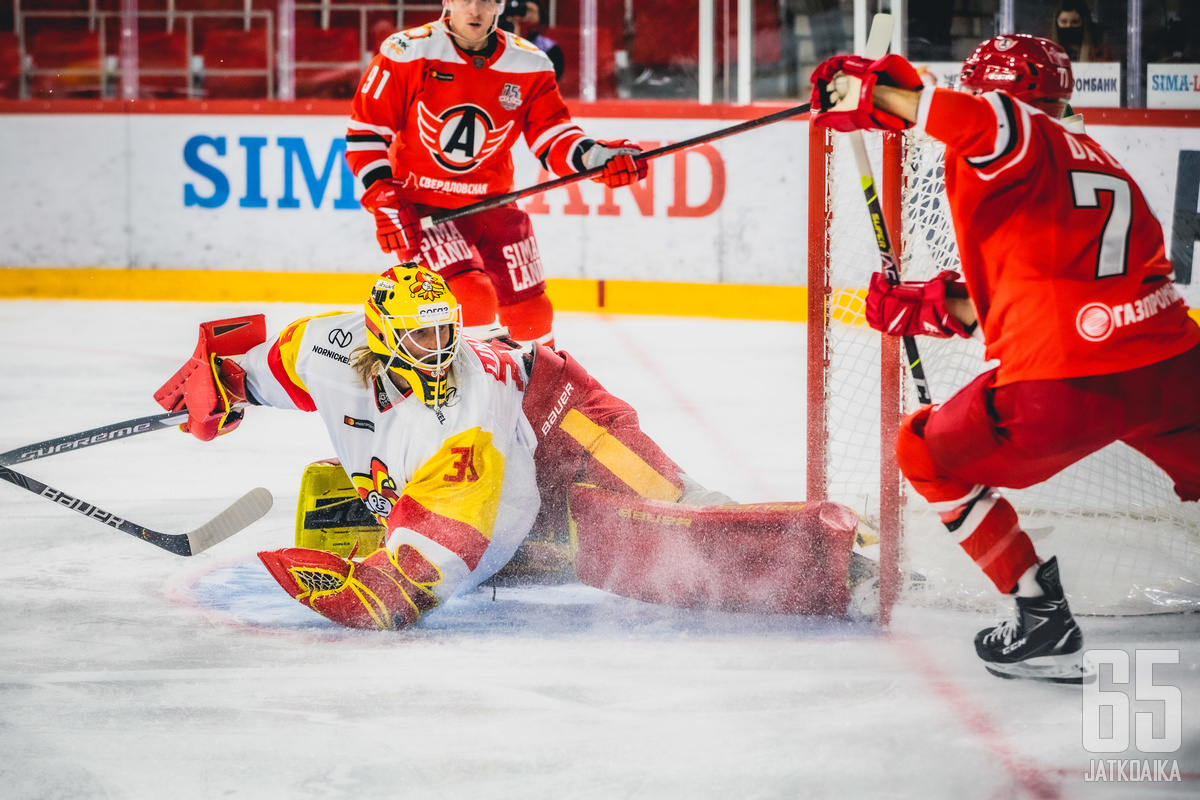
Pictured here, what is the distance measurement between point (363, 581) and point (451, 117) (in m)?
1.72

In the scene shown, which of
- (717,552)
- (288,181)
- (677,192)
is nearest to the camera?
(717,552)

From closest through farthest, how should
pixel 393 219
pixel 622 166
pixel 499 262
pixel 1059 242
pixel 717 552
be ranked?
pixel 1059 242, pixel 717 552, pixel 622 166, pixel 393 219, pixel 499 262

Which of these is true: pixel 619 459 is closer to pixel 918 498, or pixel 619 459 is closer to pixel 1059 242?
pixel 918 498

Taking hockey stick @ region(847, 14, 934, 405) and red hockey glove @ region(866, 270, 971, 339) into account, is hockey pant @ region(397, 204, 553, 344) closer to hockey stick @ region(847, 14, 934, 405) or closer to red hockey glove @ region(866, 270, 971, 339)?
hockey stick @ region(847, 14, 934, 405)

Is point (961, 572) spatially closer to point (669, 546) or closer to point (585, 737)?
point (669, 546)

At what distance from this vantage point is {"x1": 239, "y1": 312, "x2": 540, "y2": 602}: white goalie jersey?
2.62 meters

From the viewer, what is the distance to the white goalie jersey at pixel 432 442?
2.62m

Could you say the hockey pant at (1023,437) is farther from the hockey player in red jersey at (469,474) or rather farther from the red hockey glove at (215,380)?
the red hockey glove at (215,380)

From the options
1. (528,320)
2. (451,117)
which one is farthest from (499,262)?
(451,117)

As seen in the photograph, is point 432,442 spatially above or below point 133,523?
above

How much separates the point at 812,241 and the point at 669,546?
69cm

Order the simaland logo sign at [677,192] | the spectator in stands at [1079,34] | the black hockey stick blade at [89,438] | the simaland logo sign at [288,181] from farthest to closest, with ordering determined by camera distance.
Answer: the simaland logo sign at [288,181], the simaland logo sign at [677,192], the spectator in stands at [1079,34], the black hockey stick blade at [89,438]

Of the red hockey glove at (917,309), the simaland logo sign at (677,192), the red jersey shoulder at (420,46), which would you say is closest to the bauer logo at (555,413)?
the red hockey glove at (917,309)

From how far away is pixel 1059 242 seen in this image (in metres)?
2.13
